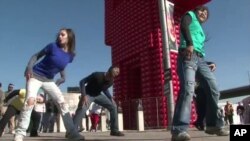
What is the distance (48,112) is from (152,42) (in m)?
6.29

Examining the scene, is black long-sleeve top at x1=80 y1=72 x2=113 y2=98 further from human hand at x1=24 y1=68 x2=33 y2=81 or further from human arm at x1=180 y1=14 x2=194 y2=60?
human arm at x1=180 y1=14 x2=194 y2=60

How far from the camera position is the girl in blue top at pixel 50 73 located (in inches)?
238

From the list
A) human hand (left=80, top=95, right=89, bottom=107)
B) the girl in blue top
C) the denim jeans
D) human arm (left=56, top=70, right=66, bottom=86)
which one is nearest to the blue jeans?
the girl in blue top

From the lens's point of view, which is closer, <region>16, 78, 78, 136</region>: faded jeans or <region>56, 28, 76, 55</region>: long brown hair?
<region>16, 78, 78, 136</region>: faded jeans

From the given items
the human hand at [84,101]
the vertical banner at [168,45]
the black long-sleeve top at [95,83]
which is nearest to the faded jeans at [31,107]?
the human hand at [84,101]

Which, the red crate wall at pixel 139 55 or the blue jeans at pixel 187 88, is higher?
the red crate wall at pixel 139 55

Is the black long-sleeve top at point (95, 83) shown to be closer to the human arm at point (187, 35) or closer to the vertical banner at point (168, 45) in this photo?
the vertical banner at point (168, 45)

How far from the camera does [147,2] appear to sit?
819 inches

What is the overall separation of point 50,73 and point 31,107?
64 cm

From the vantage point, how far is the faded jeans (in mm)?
6002

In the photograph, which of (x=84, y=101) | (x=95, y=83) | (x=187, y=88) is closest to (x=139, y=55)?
(x=95, y=83)

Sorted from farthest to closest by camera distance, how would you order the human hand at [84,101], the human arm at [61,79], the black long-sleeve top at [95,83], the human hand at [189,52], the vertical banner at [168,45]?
the vertical banner at [168,45], the black long-sleeve top at [95,83], the human hand at [84,101], the human arm at [61,79], the human hand at [189,52]

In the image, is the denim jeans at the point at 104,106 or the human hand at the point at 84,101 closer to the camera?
the human hand at the point at 84,101

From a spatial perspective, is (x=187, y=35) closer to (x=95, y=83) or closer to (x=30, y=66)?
(x=30, y=66)
